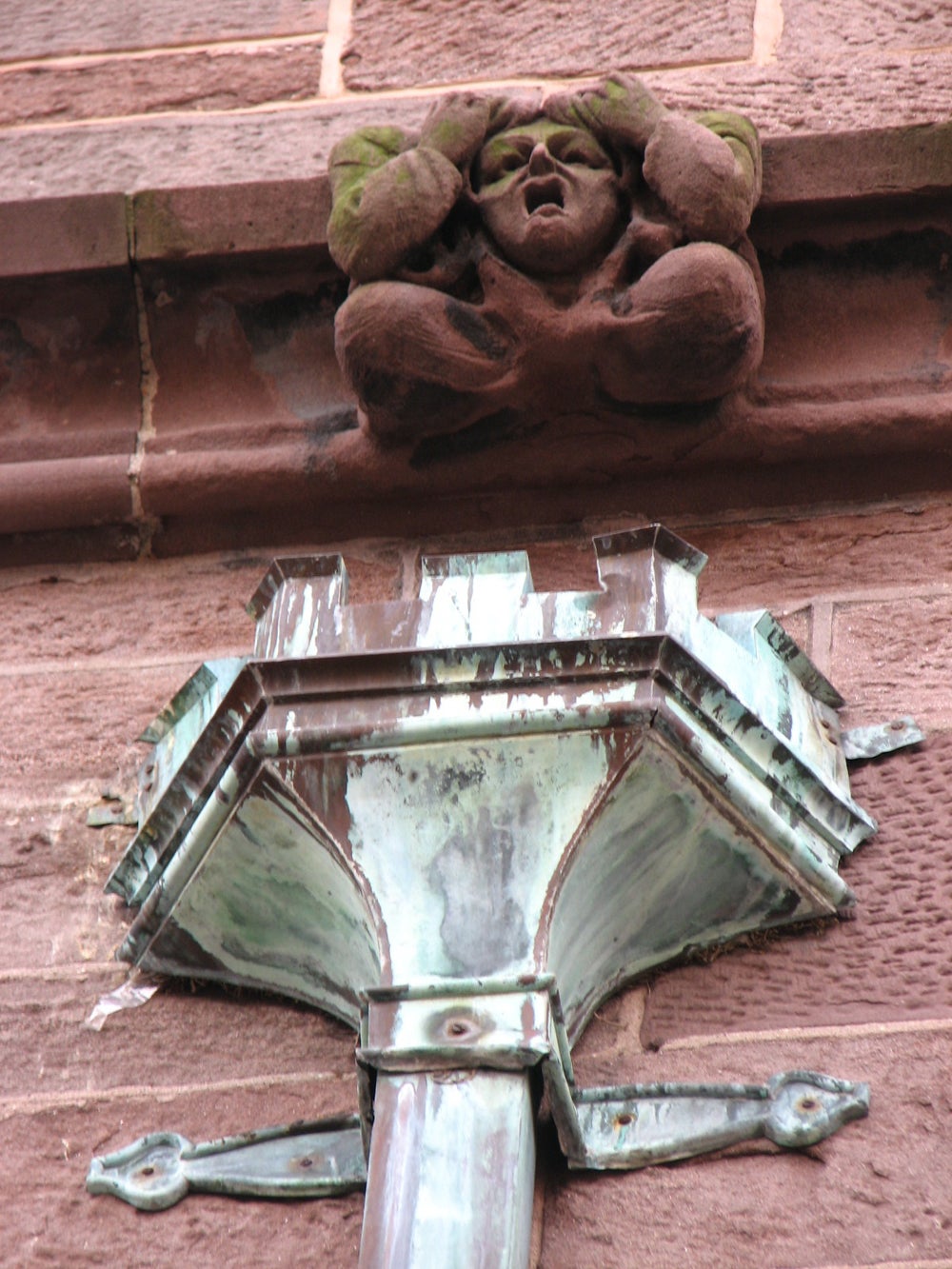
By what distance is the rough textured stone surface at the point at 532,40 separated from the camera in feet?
10.0

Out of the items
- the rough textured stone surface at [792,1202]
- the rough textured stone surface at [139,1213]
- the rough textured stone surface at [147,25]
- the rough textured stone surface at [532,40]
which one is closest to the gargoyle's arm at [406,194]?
the rough textured stone surface at [532,40]

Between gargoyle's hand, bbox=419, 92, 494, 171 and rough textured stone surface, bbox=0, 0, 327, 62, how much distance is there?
78 centimetres

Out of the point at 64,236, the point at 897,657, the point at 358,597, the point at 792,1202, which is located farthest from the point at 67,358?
the point at 792,1202

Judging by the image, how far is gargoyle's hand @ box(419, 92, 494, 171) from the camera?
98.3 inches

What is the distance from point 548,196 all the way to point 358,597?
19.5 inches

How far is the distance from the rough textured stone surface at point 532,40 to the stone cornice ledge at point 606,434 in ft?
1.44

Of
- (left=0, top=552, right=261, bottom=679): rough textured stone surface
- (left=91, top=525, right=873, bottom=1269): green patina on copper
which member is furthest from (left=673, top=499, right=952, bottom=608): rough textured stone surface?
(left=0, top=552, right=261, bottom=679): rough textured stone surface

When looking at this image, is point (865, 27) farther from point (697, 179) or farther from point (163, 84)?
point (163, 84)

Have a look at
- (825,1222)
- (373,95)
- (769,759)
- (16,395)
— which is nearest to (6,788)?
(16,395)

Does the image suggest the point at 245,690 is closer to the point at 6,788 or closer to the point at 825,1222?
the point at 6,788

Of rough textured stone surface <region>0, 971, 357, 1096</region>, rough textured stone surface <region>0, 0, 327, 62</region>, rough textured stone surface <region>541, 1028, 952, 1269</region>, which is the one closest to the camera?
rough textured stone surface <region>541, 1028, 952, 1269</region>

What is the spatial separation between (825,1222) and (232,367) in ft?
4.63

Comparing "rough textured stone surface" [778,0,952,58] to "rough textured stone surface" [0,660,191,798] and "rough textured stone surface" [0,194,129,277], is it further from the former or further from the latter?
"rough textured stone surface" [0,660,191,798]

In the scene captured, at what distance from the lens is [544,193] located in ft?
8.09
